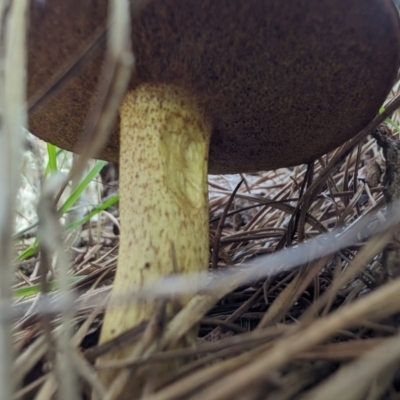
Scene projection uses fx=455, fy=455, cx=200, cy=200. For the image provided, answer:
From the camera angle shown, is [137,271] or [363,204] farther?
[363,204]

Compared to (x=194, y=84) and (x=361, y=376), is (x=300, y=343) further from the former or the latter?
(x=194, y=84)

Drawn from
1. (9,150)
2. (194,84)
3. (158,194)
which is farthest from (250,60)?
(9,150)

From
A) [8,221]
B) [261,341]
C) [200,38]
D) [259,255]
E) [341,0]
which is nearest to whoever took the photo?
[8,221]

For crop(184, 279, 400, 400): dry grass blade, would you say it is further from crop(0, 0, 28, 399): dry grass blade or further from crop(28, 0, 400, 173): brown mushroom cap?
crop(28, 0, 400, 173): brown mushroom cap

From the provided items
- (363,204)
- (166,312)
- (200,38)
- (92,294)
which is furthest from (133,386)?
(363,204)

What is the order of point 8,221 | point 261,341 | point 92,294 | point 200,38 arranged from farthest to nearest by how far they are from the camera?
point 92,294 < point 200,38 < point 261,341 < point 8,221

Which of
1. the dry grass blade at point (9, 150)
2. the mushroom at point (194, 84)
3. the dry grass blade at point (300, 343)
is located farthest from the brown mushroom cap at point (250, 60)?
Answer: the dry grass blade at point (300, 343)

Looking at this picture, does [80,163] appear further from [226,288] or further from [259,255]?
[259,255]
